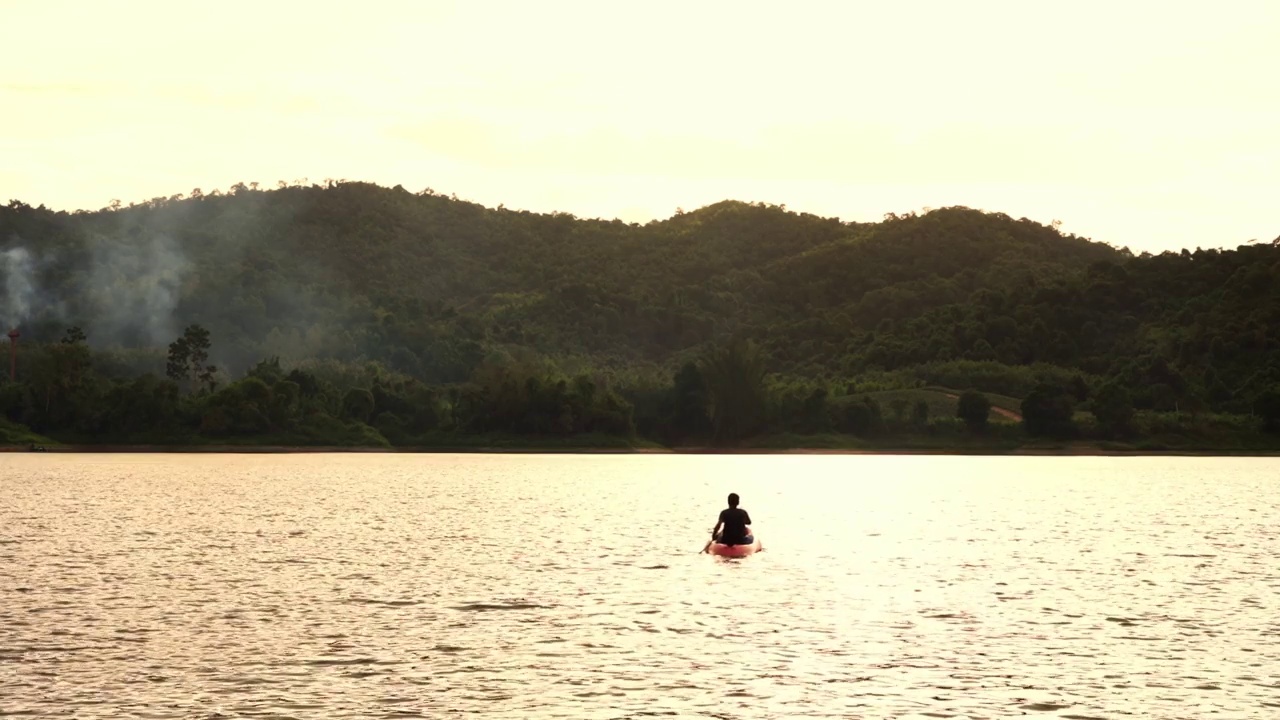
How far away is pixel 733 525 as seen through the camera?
69.8m

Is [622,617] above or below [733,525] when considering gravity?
below

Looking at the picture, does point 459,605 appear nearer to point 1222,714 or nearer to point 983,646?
point 983,646

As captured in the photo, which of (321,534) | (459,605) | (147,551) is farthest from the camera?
(321,534)

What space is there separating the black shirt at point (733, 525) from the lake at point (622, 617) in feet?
4.22

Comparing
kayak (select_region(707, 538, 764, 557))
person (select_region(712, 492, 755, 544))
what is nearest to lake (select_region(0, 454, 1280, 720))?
kayak (select_region(707, 538, 764, 557))

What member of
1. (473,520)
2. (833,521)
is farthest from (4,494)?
(833,521)

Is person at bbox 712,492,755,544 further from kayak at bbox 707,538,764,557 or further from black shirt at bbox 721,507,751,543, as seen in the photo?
kayak at bbox 707,538,764,557

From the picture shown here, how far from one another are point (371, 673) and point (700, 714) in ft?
30.6

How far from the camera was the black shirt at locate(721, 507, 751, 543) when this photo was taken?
69.6 meters

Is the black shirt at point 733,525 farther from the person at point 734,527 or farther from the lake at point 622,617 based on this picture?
the lake at point 622,617

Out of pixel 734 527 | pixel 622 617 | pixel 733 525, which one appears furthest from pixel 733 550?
pixel 622 617

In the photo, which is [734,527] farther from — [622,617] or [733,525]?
[622,617]

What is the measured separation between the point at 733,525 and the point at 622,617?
21.4 metres

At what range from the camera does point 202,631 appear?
146 ft
